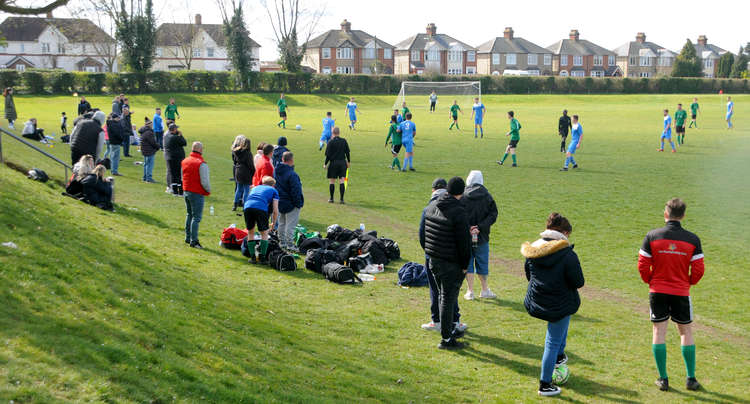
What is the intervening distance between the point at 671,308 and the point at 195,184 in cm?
830

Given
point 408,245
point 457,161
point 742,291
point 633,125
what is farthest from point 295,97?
point 742,291

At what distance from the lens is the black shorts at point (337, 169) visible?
1716 cm

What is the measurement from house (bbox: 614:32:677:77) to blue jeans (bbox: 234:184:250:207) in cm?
13810

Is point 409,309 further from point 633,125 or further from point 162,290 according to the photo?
point 633,125

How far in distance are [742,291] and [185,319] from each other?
897 cm

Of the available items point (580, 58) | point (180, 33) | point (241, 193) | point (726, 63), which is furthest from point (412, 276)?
point (580, 58)

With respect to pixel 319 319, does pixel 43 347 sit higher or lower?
higher

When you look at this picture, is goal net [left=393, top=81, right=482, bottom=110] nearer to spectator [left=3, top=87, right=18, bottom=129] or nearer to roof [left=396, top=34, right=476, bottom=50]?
spectator [left=3, top=87, right=18, bottom=129]

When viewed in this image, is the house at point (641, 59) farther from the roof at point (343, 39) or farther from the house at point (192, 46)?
the house at point (192, 46)

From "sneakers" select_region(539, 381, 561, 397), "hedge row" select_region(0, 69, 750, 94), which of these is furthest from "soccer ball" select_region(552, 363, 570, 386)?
"hedge row" select_region(0, 69, 750, 94)

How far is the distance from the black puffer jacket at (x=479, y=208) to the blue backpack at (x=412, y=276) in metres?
1.54

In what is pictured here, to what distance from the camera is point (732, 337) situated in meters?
8.63

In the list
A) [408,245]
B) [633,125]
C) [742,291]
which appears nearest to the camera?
[742,291]

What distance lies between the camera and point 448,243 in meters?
7.77
